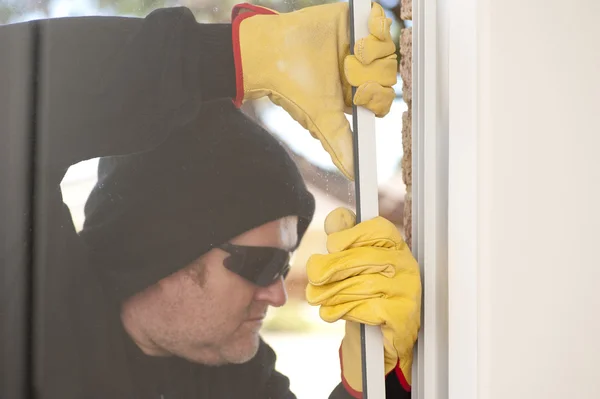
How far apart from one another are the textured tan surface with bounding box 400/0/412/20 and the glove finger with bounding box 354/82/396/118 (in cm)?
16

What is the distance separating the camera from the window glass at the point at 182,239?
4.11ft

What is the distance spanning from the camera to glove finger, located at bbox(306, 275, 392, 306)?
113 centimetres

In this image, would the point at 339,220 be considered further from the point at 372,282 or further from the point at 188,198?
the point at 188,198

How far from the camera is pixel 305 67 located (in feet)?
4.13

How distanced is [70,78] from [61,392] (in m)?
0.66

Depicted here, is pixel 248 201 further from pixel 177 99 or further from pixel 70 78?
pixel 70 78

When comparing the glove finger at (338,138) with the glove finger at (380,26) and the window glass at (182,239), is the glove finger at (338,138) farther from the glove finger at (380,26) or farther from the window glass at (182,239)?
the glove finger at (380,26)

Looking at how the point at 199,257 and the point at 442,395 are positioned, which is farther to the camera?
the point at 199,257

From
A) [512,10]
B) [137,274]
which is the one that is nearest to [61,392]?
[137,274]

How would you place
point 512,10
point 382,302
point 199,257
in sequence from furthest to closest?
1. point 199,257
2. point 382,302
3. point 512,10

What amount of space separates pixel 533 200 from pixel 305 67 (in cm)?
53

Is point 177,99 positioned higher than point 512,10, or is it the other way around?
point 512,10

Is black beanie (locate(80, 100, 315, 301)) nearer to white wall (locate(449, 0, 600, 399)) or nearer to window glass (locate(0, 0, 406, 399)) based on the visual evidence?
window glass (locate(0, 0, 406, 399))

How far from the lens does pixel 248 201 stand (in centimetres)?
127
